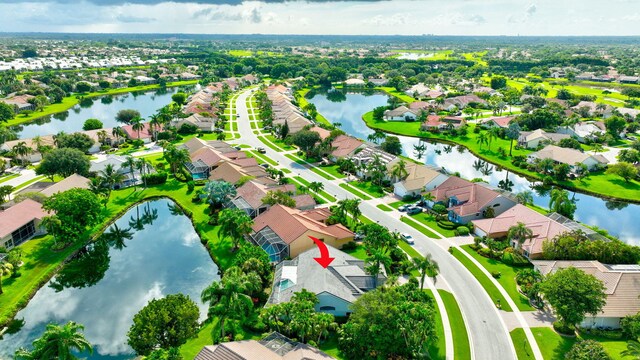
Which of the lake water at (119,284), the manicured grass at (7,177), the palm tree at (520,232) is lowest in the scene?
the lake water at (119,284)

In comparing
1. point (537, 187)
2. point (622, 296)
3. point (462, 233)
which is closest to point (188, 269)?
point (462, 233)

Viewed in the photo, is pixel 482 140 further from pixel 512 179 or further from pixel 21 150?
pixel 21 150

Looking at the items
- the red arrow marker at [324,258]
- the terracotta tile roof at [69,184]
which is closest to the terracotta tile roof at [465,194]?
the red arrow marker at [324,258]

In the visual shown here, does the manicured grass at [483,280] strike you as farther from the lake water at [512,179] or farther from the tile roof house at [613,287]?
the lake water at [512,179]

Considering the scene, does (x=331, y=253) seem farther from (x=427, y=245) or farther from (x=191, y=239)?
(x=191, y=239)

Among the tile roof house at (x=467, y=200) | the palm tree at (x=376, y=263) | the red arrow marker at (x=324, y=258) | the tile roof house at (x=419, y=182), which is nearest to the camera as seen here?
the palm tree at (x=376, y=263)

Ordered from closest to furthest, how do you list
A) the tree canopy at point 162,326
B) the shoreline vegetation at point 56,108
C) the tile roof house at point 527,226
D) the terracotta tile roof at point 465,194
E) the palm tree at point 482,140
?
the tree canopy at point 162,326 < the tile roof house at point 527,226 < the terracotta tile roof at point 465,194 < the palm tree at point 482,140 < the shoreline vegetation at point 56,108
